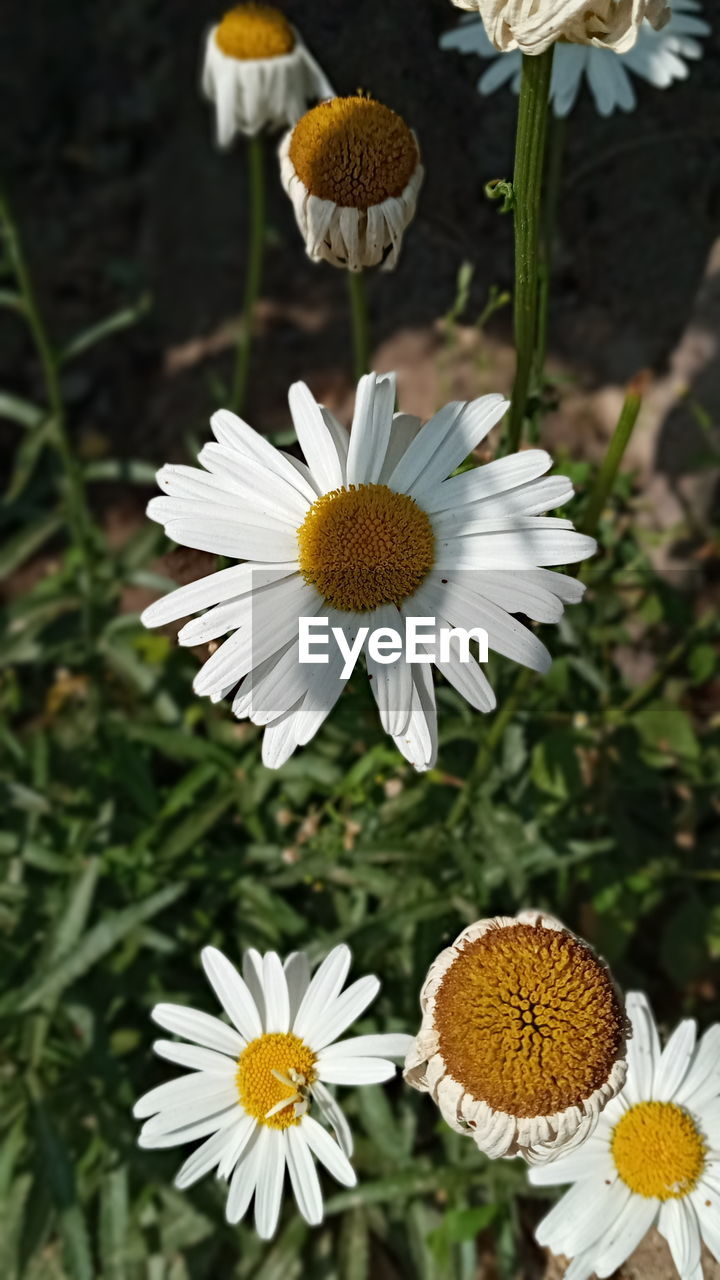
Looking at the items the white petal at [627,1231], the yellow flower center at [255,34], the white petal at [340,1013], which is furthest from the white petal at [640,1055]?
the yellow flower center at [255,34]

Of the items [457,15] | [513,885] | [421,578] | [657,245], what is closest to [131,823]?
[513,885]

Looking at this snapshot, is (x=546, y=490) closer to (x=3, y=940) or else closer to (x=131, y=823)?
(x=131, y=823)

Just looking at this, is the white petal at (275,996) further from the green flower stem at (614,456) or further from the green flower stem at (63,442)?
the green flower stem at (63,442)

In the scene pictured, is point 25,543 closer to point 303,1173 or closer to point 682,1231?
point 303,1173

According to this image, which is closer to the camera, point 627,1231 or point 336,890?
point 627,1231

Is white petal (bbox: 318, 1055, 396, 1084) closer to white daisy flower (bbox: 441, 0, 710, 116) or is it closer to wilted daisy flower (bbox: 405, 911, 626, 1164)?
wilted daisy flower (bbox: 405, 911, 626, 1164)

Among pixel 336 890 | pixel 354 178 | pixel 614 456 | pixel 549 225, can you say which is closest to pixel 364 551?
pixel 614 456

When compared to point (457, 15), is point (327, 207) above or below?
below
